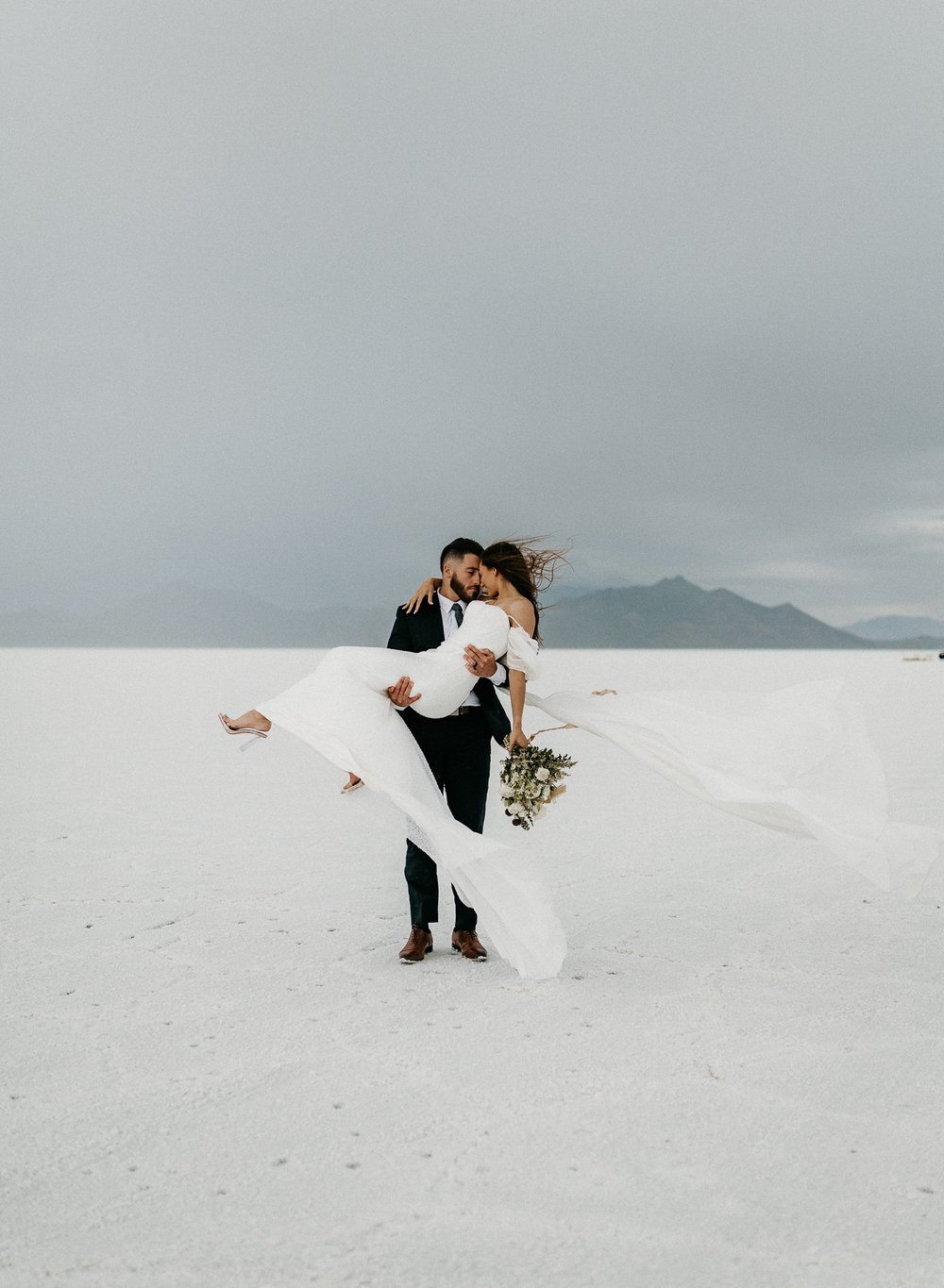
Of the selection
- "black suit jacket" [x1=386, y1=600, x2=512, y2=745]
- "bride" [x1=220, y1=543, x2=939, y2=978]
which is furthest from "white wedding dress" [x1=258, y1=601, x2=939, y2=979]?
"black suit jacket" [x1=386, y1=600, x2=512, y2=745]

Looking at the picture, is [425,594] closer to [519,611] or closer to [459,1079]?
[519,611]

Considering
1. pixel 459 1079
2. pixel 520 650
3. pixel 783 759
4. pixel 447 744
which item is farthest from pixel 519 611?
pixel 459 1079

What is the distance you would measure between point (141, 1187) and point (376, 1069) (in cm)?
104

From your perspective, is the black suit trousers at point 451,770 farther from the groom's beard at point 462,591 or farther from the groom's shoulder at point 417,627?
the groom's beard at point 462,591

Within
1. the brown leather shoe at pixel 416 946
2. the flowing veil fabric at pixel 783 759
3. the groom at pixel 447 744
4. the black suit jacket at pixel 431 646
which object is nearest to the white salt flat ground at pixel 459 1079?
the brown leather shoe at pixel 416 946

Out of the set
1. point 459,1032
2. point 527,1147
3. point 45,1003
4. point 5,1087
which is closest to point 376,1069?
point 459,1032

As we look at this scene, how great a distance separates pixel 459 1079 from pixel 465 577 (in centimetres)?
Answer: 225

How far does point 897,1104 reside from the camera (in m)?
3.69

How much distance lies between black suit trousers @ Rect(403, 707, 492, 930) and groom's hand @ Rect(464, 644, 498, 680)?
1.57 feet

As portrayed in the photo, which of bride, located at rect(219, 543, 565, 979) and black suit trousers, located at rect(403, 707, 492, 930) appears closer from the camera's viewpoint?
bride, located at rect(219, 543, 565, 979)

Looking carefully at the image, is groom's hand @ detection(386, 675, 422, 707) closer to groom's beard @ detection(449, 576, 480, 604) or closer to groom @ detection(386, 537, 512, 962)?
groom @ detection(386, 537, 512, 962)

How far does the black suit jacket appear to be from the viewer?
5254mm

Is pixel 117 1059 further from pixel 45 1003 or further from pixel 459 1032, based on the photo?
pixel 459 1032

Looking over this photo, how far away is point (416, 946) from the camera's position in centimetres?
527
